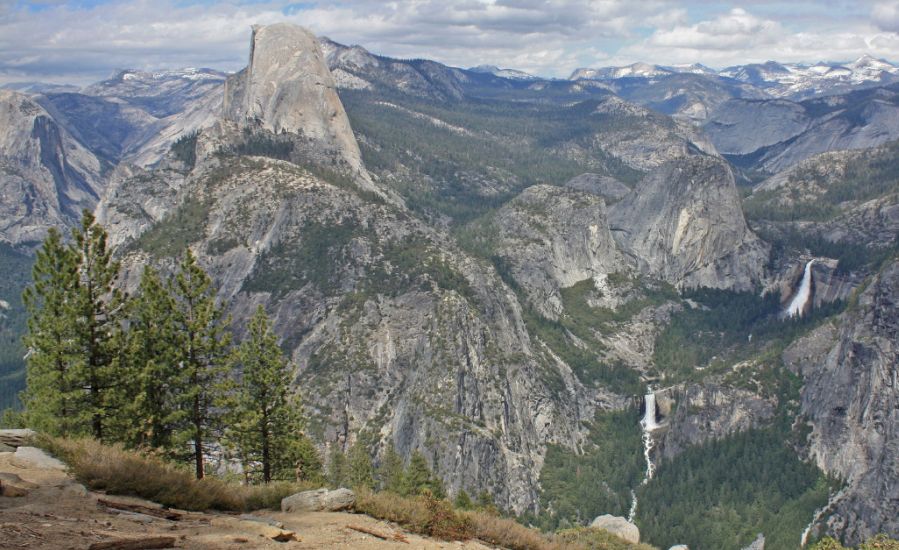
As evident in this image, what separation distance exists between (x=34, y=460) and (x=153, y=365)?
11.0m

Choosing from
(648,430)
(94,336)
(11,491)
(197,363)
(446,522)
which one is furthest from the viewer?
(648,430)

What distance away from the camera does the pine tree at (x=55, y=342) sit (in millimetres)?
34781

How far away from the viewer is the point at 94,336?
36.0 m

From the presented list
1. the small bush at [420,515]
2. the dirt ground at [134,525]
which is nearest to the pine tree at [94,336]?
the dirt ground at [134,525]

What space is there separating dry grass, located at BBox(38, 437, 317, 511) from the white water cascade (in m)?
96.9

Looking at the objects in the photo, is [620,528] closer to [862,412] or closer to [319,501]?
[319,501]

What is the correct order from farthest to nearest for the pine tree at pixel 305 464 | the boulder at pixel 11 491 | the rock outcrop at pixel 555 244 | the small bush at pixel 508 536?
1. the rock outcrop at pixel 555 244
2. the pine tree at pixel 305 464
3. the small bush at pixel 508 536
4. the boulder at pixel 11 491

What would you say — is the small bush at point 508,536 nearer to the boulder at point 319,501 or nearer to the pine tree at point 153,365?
A: the boulder at point 319,501

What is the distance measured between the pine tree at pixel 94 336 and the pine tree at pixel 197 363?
3.43 meters

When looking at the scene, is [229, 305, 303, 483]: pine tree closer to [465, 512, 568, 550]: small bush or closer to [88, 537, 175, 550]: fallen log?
[465, 512, 568, 550]: small bush

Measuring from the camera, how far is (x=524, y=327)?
147125 mm

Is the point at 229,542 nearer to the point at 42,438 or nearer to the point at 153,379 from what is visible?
the point at 42,438

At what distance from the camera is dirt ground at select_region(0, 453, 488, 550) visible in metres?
19.7

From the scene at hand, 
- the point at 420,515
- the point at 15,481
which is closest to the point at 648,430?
the point at 420,515
